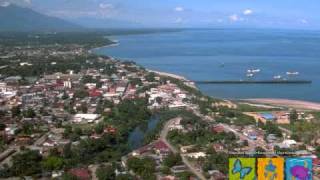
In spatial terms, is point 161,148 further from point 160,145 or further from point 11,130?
point 11,130

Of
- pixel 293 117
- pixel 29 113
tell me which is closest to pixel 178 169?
pixel 293 117

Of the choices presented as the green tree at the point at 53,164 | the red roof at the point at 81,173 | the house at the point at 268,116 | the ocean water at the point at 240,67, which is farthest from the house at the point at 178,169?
the ocean water at the point at 240,67

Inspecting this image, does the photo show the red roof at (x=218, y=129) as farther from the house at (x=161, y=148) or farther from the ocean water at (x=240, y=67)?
the ocean water at (x=240, y=67)

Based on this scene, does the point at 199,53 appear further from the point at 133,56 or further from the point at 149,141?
the point at 149,141

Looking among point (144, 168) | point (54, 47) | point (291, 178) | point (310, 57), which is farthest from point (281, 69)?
point (291, 178)

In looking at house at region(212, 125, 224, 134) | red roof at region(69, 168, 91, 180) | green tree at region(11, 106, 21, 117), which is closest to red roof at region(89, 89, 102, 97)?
green tree at region(11, 106, 21, 117)
